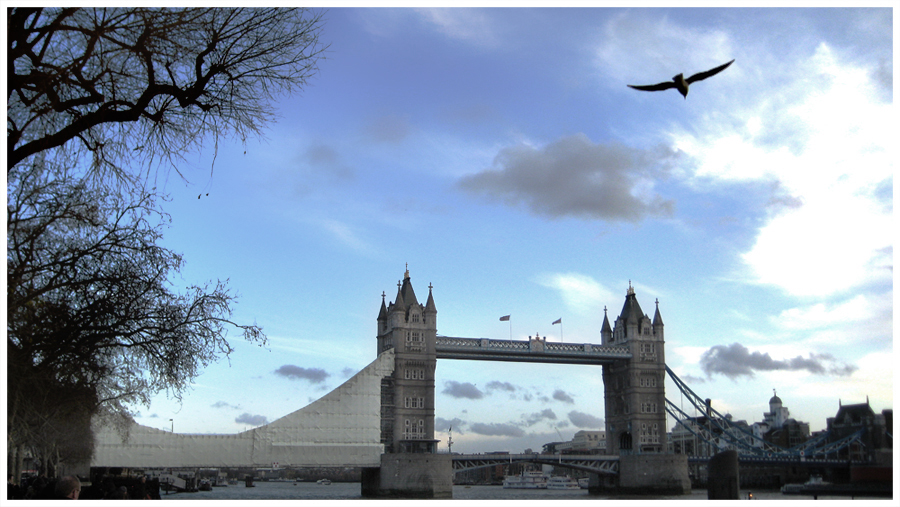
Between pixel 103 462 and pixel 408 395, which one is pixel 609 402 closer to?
pixel 408 395

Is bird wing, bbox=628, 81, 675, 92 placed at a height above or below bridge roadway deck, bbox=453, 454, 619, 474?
above

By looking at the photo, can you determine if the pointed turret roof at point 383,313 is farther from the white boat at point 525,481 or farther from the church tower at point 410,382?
the white boat at point 525,481

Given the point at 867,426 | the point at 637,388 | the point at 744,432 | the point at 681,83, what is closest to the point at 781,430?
the point at 744,432

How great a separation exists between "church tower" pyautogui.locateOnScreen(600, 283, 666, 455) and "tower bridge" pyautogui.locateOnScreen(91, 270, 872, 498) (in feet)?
0.34

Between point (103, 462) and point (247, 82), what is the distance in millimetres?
51227

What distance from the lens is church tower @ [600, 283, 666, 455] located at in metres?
77.8

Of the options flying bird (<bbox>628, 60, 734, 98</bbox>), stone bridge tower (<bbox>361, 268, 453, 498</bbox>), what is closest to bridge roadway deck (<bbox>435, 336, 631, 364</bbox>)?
stone bridge tower (<bbox>361, 268, 453, 498</bbox>)

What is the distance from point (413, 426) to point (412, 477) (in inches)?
255

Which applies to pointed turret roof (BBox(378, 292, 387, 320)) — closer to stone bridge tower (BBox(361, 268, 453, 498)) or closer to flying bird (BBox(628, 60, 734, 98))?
stone bridge tower (BBox(361, 268, 453, 498))

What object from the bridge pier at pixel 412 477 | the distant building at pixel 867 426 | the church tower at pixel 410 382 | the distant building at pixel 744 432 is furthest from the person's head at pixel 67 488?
the distant building at pixel 744 432

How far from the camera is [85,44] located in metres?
10.1

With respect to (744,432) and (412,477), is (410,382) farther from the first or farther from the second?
(744,432)
